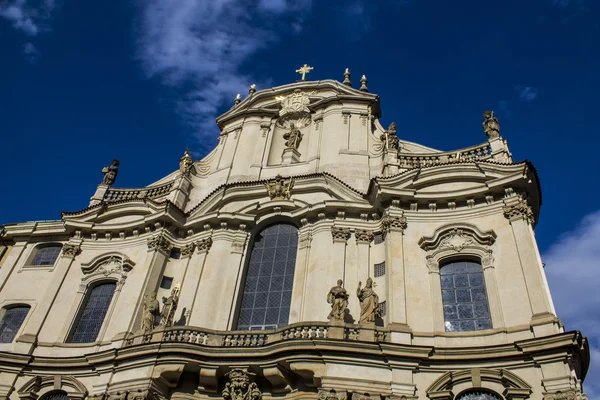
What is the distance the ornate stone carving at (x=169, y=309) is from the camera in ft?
57.0

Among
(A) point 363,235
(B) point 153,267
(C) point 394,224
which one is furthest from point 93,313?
(C) point 394,224

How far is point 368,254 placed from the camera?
18.7 m

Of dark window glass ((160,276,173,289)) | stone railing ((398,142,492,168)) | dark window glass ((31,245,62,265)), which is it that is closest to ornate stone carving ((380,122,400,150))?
stone railing ((398,142,492,168))

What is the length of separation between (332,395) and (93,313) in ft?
33.9

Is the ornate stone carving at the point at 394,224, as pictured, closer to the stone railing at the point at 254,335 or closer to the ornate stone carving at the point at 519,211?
the ornate stone carving at the point at 519,211

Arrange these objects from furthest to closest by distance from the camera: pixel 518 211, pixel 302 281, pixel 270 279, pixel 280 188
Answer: pixel 280 188 → pixel 270 279 → pixel 302 281 → pixel 518 211

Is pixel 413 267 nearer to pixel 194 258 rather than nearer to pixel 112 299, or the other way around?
pixel 194 258

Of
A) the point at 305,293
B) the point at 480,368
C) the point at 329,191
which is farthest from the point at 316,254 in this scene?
the point at 480,368

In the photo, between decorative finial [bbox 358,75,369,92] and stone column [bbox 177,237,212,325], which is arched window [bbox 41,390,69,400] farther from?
decorative finial [bbox 358,75,369,92]

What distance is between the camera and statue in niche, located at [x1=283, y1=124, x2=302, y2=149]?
80.5 ft

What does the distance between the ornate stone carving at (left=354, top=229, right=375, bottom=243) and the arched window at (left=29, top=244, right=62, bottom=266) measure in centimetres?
1257

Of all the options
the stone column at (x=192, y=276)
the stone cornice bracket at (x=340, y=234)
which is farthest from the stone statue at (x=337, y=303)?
the stone column at (x=192, y=276)

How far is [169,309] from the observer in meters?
17.6

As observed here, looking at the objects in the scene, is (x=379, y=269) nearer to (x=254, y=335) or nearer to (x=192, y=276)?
A: (x=254, y=335)
